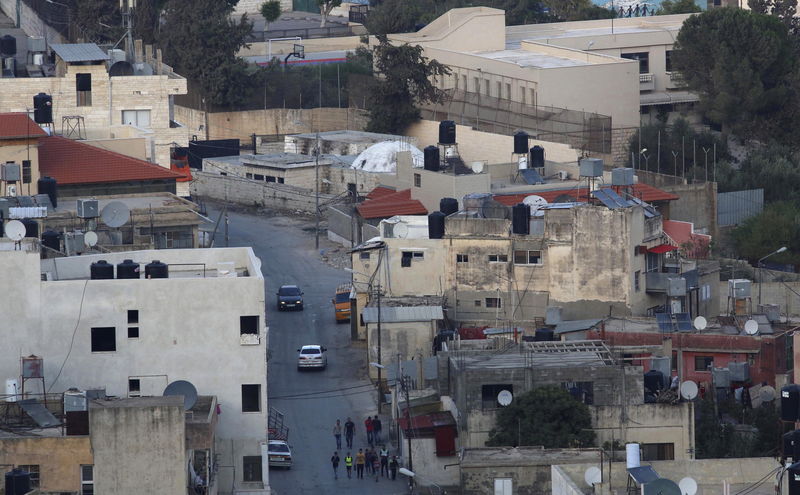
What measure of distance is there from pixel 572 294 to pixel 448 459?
37.7 feet

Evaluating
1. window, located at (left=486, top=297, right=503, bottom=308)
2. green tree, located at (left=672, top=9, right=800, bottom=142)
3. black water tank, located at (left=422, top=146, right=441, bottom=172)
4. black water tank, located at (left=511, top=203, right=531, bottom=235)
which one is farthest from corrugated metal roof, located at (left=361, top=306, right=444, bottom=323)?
green tree, located at (left=672, top=9, right=800, bottom=142)

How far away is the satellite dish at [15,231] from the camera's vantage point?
44.2m

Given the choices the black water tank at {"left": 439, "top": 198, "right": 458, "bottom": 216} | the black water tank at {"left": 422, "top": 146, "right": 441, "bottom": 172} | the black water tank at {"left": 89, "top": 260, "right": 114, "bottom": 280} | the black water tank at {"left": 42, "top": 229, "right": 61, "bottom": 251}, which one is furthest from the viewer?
the black water tank at {"left": 422, "top": 146, "right": 441, "bottom": 172}

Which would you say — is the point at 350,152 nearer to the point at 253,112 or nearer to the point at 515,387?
the point at 253,112

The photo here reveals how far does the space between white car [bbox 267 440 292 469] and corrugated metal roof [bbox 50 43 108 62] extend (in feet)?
78.3

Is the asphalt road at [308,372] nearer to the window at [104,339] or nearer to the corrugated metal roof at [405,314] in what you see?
the corrugated metal roof at [405,314]

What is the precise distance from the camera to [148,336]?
41.5 m

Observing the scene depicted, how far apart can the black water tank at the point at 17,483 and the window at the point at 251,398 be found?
25.1ft

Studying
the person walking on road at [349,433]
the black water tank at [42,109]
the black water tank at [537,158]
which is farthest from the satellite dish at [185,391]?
the black water tank at [537,158]

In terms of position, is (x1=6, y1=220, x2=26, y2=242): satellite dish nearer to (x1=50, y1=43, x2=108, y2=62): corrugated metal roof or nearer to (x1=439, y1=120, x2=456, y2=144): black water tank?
(x1=50, y1=43, x2=108, y2=62): corrugated metal roof

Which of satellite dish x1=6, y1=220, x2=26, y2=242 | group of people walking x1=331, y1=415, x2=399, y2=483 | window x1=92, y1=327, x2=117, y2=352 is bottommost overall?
group of people walking x1=331, y1=415, x2=399, y2=483

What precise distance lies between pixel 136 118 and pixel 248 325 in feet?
99.2

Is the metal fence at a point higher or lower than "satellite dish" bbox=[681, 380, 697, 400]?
lower

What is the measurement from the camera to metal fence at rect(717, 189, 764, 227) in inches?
3120
